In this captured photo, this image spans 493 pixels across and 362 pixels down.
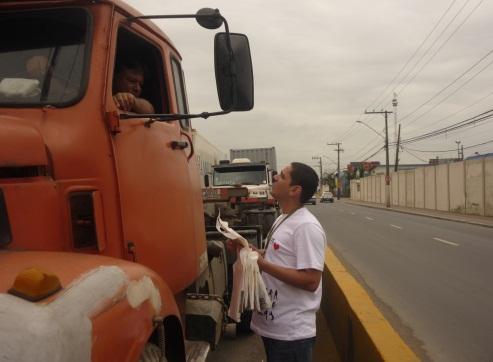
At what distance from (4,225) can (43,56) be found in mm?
923

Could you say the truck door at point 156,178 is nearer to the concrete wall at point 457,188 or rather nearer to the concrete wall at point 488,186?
the concrete wall at point 488,186

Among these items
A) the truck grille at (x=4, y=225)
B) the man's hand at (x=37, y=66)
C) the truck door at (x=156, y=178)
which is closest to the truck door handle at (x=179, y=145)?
the truck door at (x=156, y=178)

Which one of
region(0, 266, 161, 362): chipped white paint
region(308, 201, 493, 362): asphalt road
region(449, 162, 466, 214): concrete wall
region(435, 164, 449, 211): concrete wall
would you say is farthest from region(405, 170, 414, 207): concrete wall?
region(0, 266, 161, 362): chipped white paint

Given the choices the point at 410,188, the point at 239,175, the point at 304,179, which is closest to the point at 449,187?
the point at 410,188

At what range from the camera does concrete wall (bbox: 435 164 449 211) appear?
39750 mm

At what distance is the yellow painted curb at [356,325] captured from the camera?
349cm

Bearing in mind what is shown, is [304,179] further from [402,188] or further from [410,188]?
[402,188]

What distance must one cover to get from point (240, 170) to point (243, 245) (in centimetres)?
1414

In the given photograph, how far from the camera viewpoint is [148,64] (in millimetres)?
3482

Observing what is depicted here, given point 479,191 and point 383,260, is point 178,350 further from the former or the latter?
point 479,191

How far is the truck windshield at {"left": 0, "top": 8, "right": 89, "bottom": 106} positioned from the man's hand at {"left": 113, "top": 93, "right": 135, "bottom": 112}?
0.30 metres

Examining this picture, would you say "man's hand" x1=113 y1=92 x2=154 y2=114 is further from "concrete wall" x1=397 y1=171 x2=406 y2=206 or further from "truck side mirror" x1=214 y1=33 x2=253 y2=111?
"concrete wall" x1=397 y1=171 x2=406 y2=206

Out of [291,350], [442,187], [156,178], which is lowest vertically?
[442,187]

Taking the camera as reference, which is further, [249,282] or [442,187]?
[442,187]
